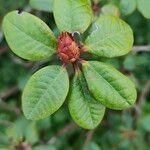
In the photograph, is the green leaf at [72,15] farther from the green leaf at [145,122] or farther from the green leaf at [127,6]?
the green leaf at [145,122]

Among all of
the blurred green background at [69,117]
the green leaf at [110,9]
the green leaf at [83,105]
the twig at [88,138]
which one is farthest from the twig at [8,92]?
the green leaf at [83,105]

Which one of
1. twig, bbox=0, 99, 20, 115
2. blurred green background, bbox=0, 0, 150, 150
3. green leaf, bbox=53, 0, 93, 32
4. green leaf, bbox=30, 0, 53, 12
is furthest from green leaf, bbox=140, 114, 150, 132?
green leaf, bbox=53, 0, 93, 32

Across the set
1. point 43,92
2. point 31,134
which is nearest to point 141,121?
point 31,134

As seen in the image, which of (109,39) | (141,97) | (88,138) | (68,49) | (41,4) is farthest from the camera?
(141,97)

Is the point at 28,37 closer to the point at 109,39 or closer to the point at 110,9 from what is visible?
the point at 109,39

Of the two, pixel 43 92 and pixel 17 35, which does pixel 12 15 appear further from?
pixel 43 92

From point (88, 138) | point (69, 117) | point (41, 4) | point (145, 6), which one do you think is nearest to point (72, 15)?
point (41, 4)
